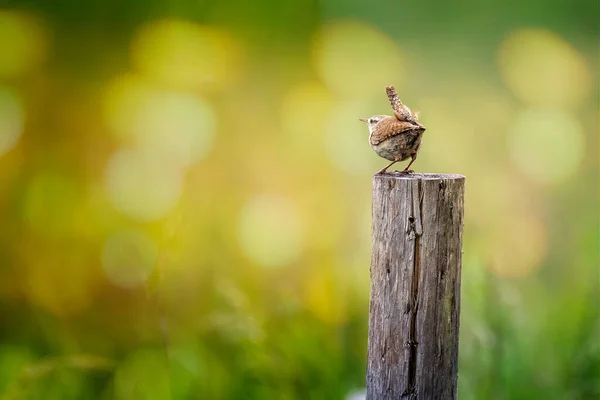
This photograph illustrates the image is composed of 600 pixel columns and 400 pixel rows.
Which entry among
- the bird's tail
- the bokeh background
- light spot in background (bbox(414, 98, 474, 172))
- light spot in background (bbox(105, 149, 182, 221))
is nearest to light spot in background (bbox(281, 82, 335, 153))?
the bokeh background

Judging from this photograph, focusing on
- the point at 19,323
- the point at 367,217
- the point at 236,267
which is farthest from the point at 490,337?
the point at 19,323

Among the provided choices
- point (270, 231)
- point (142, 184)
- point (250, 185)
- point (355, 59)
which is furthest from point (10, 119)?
point (355, 59)

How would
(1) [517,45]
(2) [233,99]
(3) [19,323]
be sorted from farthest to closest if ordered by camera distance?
(2) [233,99], (1) [517,45], (3) [19,323]

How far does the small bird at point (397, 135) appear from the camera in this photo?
6.13 feet

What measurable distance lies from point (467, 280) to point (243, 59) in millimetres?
1471

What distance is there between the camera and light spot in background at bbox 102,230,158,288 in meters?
2.88

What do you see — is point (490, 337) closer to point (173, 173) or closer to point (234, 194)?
point (234, 194)

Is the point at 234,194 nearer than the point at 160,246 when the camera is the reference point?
No

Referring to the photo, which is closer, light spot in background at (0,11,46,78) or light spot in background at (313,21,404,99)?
light spot in background at (0,11,46,78)

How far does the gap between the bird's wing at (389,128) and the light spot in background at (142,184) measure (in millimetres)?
1351

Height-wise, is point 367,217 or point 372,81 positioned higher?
point 372,81

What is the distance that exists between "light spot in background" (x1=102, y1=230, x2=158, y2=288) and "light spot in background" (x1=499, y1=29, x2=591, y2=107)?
1.74 metres

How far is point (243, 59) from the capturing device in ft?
10.7

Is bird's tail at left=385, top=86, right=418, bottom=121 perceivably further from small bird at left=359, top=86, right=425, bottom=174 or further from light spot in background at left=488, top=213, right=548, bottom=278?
light spot in background at left=488, top=213, right=548, bottom=278
